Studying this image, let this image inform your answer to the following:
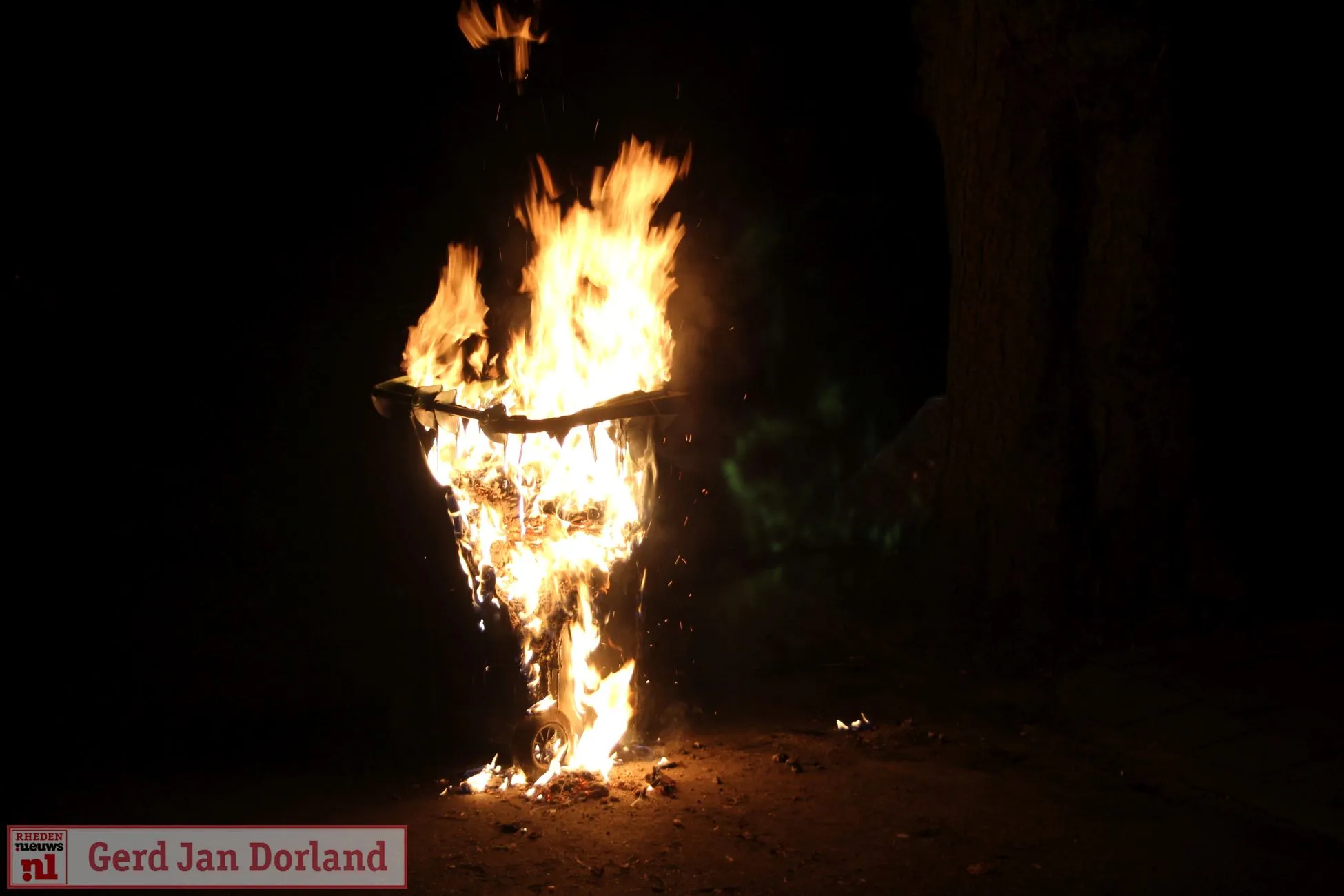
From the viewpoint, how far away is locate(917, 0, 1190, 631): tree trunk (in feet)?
19.9

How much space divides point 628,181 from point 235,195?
205 inches

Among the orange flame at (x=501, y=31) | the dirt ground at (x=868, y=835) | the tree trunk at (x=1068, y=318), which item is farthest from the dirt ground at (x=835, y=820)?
the orange flame at (x=501, y=31)

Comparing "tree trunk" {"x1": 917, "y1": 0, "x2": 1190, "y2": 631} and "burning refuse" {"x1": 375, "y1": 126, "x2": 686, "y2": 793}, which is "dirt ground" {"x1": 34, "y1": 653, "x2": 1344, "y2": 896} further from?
"tree trunk" {"x1": 917, "y1": 0, "x2": 1190, "y2": 631}

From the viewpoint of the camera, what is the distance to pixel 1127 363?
6207 mm

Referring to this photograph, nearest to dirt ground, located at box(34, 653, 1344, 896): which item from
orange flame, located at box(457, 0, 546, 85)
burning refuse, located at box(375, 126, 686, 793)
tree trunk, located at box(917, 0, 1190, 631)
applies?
burning refuse, located at box(375, 126, 686, 793)

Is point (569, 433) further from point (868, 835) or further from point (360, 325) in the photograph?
point (360, 325)

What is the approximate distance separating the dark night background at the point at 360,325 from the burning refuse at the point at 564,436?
85 cm

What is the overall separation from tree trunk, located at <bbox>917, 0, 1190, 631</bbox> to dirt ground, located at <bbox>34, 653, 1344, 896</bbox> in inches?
55.3

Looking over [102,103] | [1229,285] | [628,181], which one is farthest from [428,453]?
[102,103]

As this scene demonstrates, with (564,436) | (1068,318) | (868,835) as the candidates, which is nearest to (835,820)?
(868,835)

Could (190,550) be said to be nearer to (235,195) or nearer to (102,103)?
(235,195)

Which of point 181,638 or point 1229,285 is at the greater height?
point 1229,285

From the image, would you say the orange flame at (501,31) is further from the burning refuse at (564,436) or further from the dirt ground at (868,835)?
the dirt ground at (868,835)

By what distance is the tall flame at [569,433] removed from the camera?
15.3 ft
